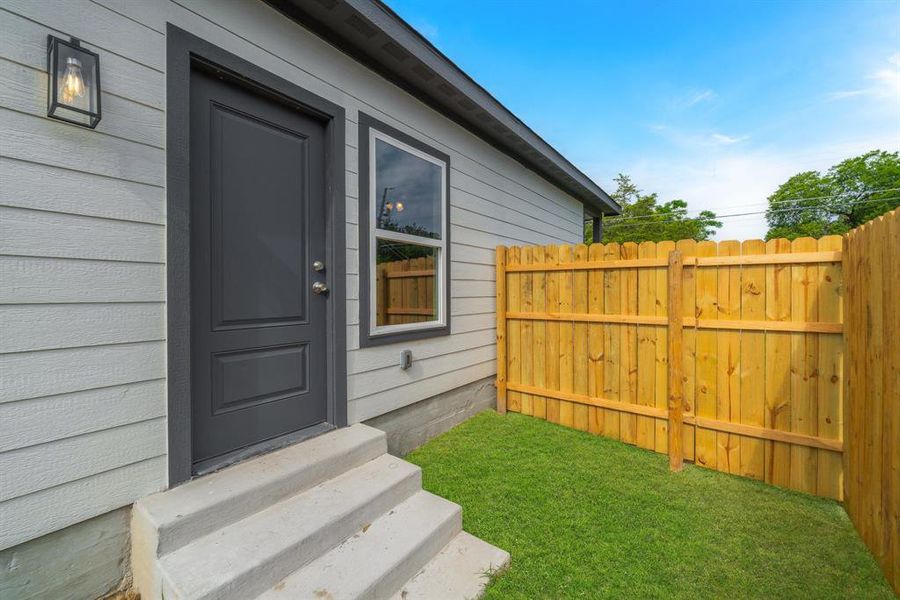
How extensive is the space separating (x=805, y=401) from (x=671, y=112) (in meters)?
14.1

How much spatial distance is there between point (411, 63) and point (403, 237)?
1349mm

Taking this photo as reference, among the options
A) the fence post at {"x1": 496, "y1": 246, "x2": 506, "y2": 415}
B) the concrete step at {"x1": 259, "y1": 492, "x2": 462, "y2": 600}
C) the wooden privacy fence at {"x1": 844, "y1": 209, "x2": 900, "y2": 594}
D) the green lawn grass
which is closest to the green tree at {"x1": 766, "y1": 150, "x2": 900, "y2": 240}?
the fence post at {"x1": 496, "y1": 246, "x2": 506, "y2": 415}

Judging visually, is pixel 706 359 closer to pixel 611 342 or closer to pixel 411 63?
pixel 611 342

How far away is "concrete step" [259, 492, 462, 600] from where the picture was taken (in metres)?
1.51

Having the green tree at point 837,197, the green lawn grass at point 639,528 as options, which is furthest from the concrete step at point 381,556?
the green tree at point 837,197

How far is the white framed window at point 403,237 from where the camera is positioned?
279 centimetres

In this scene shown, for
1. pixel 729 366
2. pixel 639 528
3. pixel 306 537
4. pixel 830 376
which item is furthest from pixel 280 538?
pixel 830 376

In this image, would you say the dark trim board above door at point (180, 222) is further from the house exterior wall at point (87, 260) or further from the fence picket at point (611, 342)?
the fence picket at point (611, 342)

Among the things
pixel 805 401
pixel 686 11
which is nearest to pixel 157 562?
pixel 805 401

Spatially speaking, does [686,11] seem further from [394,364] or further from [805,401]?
[394,364]

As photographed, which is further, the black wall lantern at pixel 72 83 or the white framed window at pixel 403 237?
the white framed window at pixel 403 237

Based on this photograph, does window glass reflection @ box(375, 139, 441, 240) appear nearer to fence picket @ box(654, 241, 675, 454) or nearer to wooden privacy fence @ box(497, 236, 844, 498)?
wooden privacy fence @ box(497, 236, 844, 498)

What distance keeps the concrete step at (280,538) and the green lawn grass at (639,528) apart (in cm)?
62

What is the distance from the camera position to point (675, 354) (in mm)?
3016
